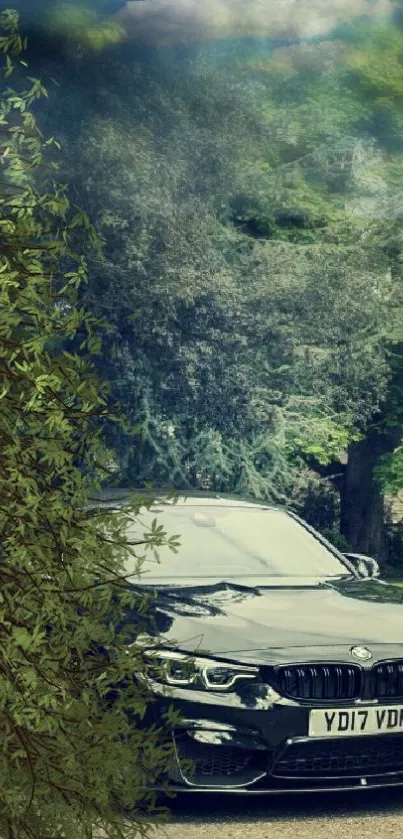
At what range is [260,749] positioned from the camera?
6695 mm

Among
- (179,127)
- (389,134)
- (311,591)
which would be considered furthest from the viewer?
(389,134)

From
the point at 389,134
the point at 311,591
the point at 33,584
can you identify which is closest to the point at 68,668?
the point at 33,584

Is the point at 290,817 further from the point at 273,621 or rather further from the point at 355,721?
the point at 273,621

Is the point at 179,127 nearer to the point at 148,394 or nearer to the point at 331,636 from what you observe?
the point at 148,394

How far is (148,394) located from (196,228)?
3243 millimetres

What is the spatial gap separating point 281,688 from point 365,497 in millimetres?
30587

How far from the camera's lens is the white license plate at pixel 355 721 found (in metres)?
6.80

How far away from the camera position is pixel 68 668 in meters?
4.19

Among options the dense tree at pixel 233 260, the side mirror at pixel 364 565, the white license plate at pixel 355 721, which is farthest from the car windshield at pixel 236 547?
the dense tree at pixel 233 260

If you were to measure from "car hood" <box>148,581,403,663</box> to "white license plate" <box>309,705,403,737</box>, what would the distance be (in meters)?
0.25

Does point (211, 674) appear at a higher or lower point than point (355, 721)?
higher

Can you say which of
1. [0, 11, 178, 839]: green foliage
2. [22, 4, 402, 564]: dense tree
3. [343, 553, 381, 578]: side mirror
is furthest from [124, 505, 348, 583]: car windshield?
[22, 4, 402, 564]: dense tree

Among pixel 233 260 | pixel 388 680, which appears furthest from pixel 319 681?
pixel 233 260

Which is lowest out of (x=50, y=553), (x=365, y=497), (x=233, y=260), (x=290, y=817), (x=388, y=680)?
(x=365, y=497)
